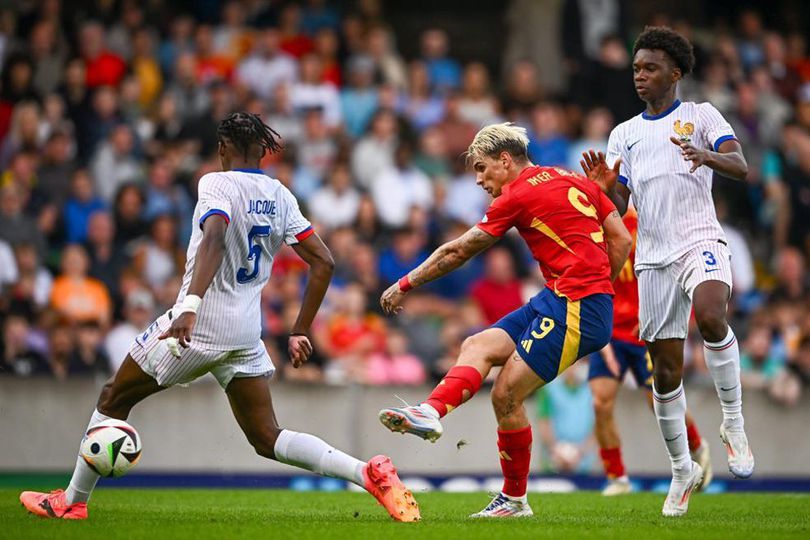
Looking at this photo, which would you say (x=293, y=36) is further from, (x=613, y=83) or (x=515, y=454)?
(x=515, y=454)

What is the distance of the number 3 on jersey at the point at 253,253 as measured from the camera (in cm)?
838

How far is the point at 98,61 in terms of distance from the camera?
17547mm

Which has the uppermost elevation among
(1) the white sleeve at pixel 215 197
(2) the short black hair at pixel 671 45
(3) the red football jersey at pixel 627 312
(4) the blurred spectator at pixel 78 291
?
(2) the short black hair at pixel 671 45

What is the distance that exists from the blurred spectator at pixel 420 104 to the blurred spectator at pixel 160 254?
12.6 feet

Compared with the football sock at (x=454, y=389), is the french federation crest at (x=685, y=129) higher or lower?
higher

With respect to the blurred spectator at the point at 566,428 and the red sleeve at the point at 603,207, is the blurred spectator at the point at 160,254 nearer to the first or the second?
the blurred spectator at the point at 566,428

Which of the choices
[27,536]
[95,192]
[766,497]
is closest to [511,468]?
[27,536]

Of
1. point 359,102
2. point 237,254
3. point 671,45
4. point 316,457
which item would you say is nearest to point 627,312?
point 671,45

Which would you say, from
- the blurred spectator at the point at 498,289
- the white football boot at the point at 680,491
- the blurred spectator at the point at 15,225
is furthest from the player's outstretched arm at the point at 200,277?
the blurred spectator at the point at 498,289

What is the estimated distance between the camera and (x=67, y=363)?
14.1 m

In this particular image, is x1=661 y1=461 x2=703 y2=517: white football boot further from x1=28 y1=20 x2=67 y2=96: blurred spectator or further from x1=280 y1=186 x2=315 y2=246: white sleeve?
x1=28 y1=20 x2=67 y2=96: blurred spectator

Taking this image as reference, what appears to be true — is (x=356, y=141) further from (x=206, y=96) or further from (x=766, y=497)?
(x=766, y=497)

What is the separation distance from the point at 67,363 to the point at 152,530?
21.6ft

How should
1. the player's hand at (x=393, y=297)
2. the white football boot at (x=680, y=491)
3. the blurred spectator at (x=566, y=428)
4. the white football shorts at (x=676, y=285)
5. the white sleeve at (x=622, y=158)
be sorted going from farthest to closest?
the blurred spectator at (x=566, y=428), the white sleeve at (x=622, y=158), the white football boot at (x=680, y=491), the white football shorts at (x=676, y=285), the player's hand at (x=393, y=297)
